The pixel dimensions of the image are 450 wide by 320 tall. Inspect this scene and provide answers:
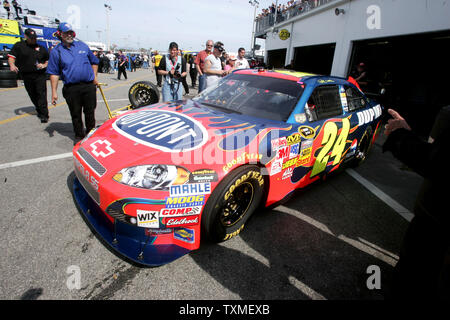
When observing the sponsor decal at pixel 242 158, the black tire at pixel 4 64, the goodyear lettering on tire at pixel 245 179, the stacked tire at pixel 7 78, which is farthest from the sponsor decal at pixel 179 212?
the black tire at pixel 4 64

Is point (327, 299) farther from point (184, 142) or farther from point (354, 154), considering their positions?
point (354, 154)

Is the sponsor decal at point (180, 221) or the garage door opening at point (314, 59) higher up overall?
the garage door opening at point (314, 59)

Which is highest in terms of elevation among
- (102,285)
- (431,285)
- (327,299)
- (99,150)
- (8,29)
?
(8,29)

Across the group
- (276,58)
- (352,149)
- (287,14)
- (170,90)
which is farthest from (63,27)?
(276,58)

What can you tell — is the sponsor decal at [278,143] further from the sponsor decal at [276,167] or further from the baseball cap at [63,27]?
the baseball cap at [63,27]

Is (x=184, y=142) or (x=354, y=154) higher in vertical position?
(x=184, y=142)

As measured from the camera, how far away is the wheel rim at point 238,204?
2.04 m

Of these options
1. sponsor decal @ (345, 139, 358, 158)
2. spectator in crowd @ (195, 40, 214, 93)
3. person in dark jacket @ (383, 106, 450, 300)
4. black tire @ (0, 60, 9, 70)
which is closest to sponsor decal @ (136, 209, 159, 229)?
person in dark jacket @ (383, 106, 450, 300)

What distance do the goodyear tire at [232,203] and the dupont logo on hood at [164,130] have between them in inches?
15.6

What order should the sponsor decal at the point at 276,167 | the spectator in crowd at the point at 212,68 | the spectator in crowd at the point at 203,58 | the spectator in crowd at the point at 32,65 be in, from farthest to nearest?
the spectator in crowd at the point at 203,58
the spectator in crowd at the point at 212,68
the spectator in crowd at the point at 32,65
the sponsor decal at the point at 276,167

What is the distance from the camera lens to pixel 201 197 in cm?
170

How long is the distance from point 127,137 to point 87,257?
98 centimetres

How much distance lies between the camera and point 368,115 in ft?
11.9

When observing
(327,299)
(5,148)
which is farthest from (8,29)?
(327,299)
